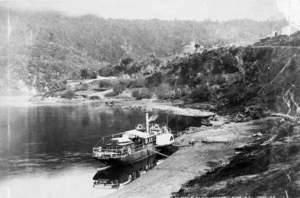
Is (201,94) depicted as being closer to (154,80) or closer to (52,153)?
(154,80)

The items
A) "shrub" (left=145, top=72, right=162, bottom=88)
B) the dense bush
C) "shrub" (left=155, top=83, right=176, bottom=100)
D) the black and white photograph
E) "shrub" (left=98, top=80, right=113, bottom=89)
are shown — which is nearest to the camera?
the black and white photograph

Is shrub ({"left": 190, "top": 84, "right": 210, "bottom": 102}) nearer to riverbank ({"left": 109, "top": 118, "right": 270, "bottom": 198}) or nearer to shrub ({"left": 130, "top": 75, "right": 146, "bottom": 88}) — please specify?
shrub ({"left": 130, "top": 75, "right": 146, "bottom": 88})

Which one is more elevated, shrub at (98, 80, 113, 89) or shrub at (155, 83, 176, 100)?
shrub at (98, 80, 113, 89)

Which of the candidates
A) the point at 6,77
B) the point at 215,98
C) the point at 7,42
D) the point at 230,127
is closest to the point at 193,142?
the point at 230,127

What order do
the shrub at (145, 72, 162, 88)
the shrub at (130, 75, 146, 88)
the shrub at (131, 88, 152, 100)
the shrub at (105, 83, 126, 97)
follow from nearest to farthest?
the shrub at (131, 88, 152, 100), the shrub at (145, 72, 162, 88), the shrub at (130, 75, 146, 88), the shrub at (105, 83, 126, 97)

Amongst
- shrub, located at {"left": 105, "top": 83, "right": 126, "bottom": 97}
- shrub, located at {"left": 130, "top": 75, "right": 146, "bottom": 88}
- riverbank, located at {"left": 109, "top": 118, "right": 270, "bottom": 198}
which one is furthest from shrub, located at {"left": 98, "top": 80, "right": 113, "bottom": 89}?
riverbank, located at {"left": 109, "top": 118, "right": 270, "bottom": 198}

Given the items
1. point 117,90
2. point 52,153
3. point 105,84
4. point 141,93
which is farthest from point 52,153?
point 105,84

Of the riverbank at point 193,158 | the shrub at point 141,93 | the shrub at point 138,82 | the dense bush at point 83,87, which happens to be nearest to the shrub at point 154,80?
the shrub at point 138,82
